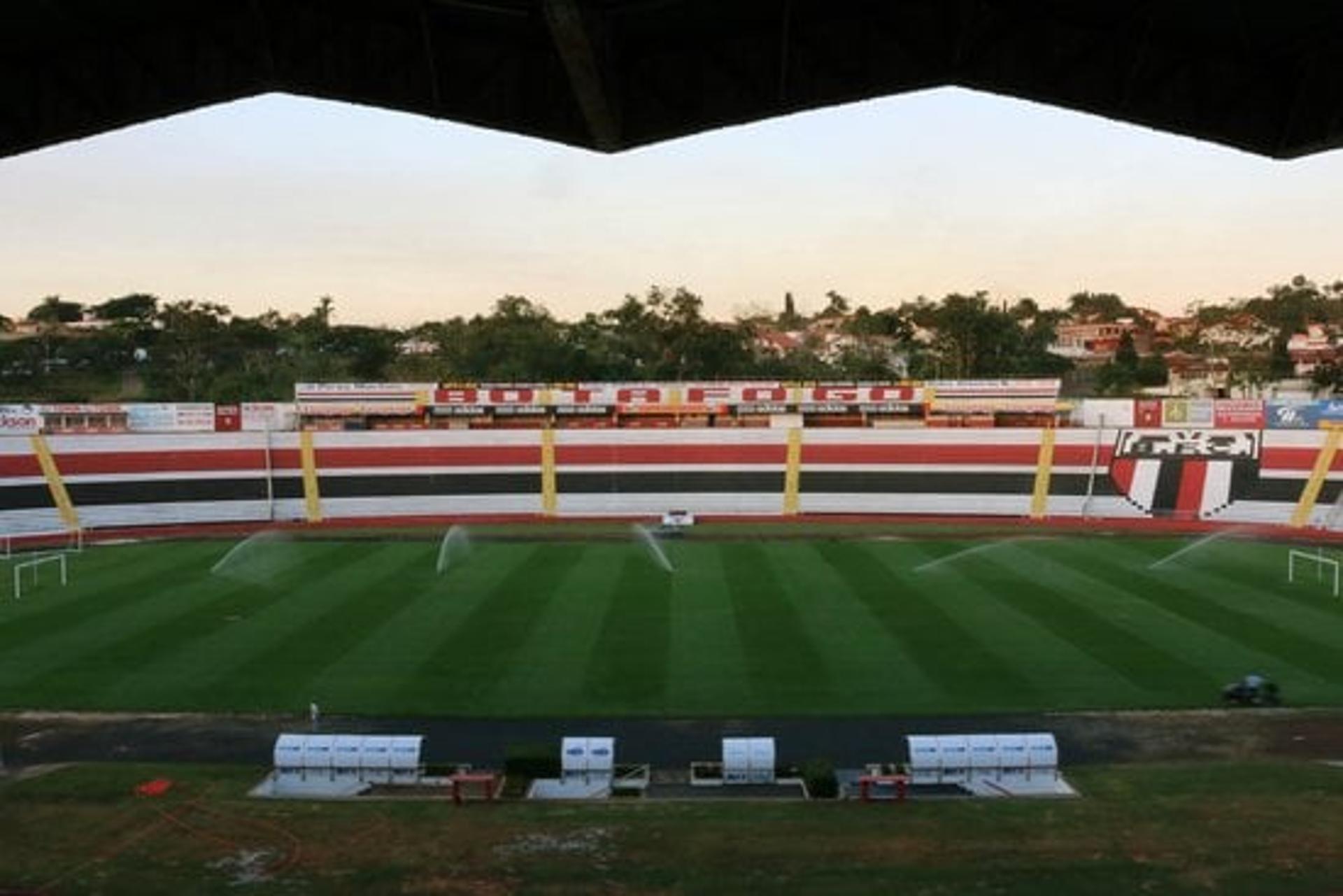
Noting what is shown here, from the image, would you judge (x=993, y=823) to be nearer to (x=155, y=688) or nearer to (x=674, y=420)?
(x=155, y=688)

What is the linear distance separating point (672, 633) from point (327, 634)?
955 centimetres

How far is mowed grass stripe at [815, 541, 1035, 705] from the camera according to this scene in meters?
25.6

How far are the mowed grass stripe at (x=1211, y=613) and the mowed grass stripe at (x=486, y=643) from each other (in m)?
18.0

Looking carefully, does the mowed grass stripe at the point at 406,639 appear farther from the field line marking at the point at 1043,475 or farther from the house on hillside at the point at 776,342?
the house on hillside at the point at 776,342

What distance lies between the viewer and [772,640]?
30125 millimetres

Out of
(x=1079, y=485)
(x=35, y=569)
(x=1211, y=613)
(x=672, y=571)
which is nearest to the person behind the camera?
(x=1211, y=613)

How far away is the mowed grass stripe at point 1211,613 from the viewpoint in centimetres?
2789

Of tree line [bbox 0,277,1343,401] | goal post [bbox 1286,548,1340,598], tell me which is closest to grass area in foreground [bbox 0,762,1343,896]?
goal post [bbox 1286,548,1340,598]

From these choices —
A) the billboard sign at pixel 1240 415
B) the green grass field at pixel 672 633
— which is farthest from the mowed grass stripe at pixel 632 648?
the billboard sign at pixel 1240 415

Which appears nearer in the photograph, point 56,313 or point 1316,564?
point 1316,564

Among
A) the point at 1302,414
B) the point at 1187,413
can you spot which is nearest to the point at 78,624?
the point at 1187,413

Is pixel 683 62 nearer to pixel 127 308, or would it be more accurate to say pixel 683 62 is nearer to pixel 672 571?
pixel 672 571

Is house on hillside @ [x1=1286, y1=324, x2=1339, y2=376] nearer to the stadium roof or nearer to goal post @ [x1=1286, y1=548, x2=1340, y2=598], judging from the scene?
goal post @ [x1=1286, y1=548, x2=1340, y2=598]

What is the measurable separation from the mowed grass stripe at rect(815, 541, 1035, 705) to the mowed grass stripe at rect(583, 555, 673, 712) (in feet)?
20.6
